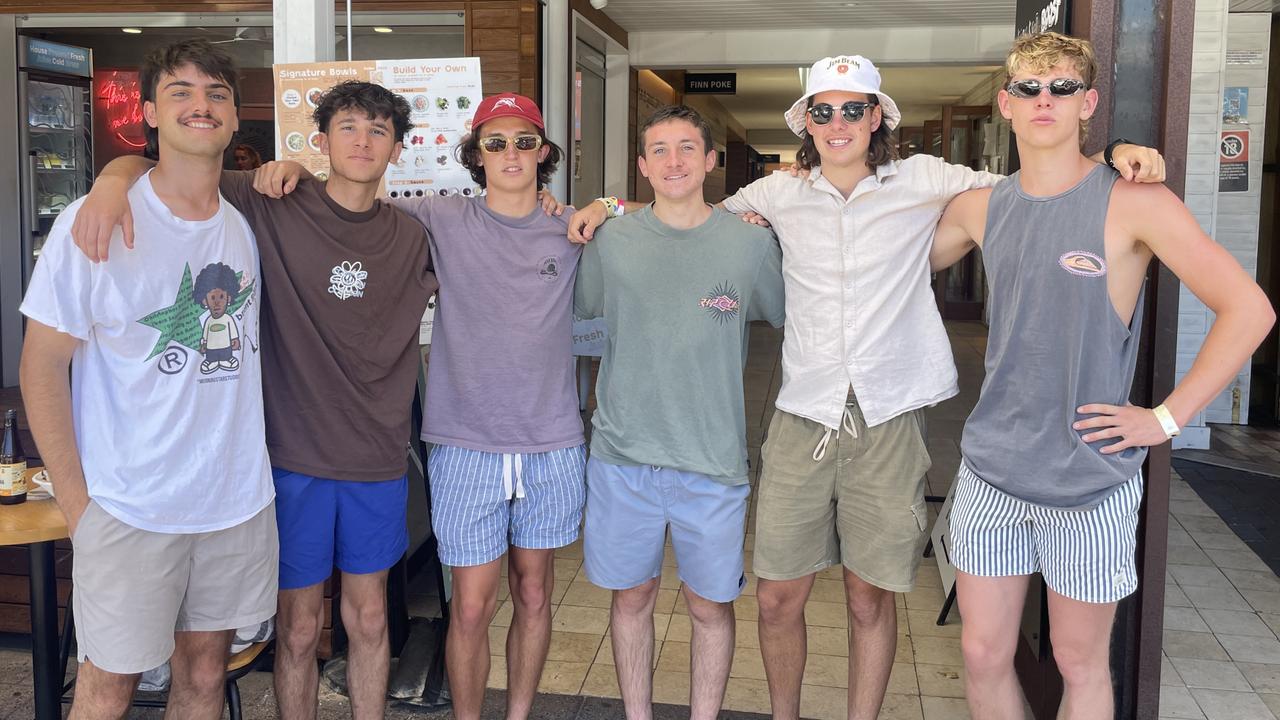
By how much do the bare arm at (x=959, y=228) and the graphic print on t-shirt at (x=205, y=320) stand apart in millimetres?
1660

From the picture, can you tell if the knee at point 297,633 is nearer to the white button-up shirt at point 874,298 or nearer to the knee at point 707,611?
the knee at point 707,611

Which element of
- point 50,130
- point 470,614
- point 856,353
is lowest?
point 470,614

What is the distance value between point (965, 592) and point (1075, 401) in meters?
0.51

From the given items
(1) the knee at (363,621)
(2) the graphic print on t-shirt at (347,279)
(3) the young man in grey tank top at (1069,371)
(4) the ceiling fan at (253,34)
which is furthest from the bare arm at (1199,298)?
(4) the ceiling fan at (253,34)

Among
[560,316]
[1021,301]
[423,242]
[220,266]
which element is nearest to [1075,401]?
[1021,301]

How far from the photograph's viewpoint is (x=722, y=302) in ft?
8.79

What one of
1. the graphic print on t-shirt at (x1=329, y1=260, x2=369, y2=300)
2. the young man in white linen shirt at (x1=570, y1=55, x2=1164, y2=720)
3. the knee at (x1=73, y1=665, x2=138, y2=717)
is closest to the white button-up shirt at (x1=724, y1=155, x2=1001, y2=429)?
the young man in white linen shirt at (x1=570, y1=55, x2=1164, y2=720)

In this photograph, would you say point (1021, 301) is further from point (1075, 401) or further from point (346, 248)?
point (346, 248)

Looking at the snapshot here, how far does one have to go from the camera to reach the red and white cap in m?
2.76

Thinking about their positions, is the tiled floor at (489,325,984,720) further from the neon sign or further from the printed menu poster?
the neon sign

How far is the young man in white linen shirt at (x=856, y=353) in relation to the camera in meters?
2.60

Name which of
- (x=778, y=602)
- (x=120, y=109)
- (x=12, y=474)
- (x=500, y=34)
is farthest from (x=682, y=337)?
(x=120, y=109)

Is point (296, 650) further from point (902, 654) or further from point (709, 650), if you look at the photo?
point (902, 654)

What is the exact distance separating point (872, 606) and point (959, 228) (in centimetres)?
99
